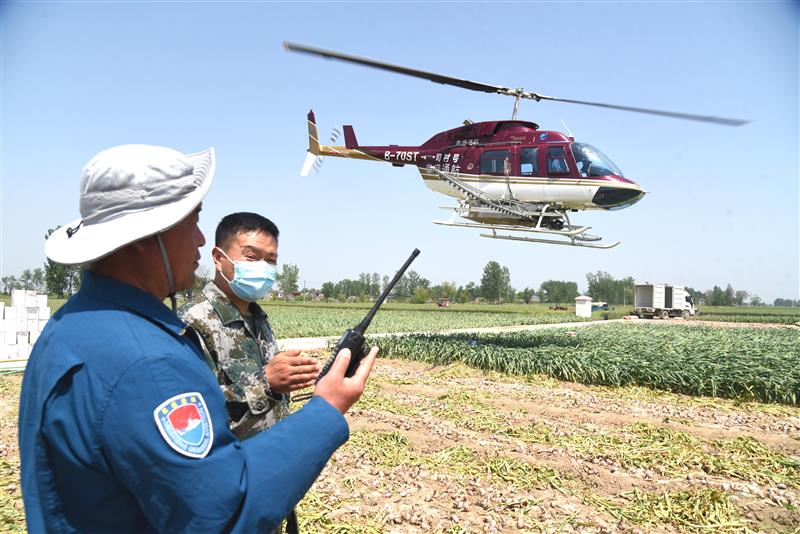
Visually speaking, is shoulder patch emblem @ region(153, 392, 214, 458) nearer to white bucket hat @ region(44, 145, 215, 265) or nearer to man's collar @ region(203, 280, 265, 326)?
white bucket hat @ region(44, 145, 215, 265)

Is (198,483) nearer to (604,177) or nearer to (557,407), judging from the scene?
(557,407)

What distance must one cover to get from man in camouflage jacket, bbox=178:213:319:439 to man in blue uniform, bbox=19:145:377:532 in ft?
3.30

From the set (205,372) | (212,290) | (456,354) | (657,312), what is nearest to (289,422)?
(205,372)

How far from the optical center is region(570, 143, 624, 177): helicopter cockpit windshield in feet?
44.4

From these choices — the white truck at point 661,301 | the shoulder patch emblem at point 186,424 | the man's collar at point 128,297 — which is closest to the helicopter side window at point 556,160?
the man's collar at point 128,297

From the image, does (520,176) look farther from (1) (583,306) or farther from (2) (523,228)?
(1) (583,306)

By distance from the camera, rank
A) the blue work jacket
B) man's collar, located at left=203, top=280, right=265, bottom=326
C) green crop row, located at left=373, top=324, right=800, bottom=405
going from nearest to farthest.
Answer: the blue work jacket → man's collar, located at left=203, top=280, right=265, bottom=326 → green crop row, located at left=373, top=324, right=800, bottom=405

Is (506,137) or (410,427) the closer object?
(410,427)

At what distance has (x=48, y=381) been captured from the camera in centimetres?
124

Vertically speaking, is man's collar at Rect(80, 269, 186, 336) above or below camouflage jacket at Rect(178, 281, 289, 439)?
above

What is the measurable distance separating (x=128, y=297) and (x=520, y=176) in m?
13.6

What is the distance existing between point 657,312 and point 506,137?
103 ft

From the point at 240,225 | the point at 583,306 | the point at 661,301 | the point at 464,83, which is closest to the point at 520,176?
the point at 464,83

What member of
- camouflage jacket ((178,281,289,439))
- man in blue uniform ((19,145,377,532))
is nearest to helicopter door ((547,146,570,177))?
camouflage jacket ((178,281,289,439))
